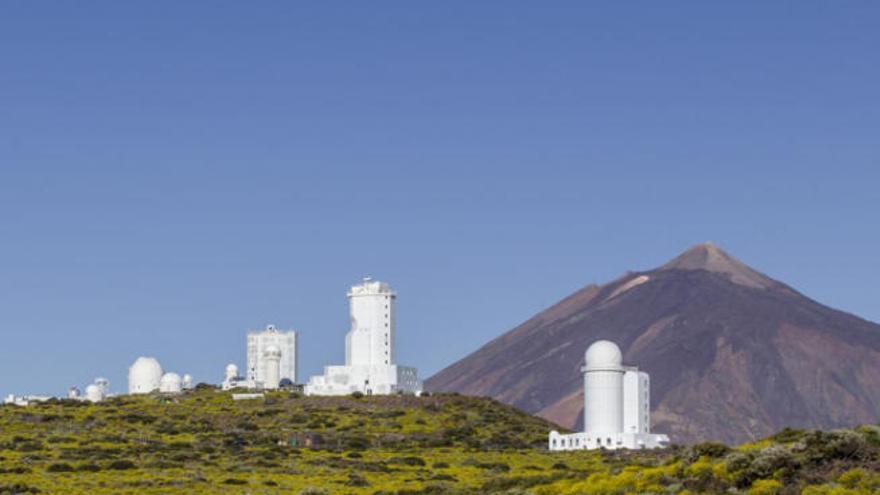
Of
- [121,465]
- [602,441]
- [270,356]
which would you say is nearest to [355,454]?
[121,465]

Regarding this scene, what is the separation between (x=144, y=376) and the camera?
5512 inches

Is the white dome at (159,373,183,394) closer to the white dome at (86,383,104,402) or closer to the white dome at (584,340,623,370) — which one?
the white dome at (86,383,104,402)

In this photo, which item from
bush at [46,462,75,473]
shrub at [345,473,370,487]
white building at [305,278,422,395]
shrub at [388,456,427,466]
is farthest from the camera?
white building at [305,278,422,395]

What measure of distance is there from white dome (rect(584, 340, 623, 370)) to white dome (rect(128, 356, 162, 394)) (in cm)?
5133

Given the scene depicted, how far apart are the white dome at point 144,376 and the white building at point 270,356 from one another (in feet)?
26.1

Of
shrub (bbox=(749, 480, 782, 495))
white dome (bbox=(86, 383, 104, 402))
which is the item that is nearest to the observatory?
white dome (bbox=(86, 383, 104, 402))

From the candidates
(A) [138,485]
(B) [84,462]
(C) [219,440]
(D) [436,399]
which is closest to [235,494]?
(A) [138,485]

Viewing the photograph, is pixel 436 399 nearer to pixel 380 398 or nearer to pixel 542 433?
pixel 380 398

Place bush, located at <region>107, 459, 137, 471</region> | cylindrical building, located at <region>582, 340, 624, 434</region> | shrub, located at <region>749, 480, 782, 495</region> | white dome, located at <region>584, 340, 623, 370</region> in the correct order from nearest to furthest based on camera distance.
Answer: shrub, located at <region>749, 480, 782, 495</region> → bush, located at <region>107, 459, 137, 471</region> → cylindrical building, located at <region>582, 340, 624, 434</region> → white dome, located at <region>584, 340, 623, 370</region>

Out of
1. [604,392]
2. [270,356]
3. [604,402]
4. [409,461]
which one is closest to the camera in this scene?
[409,461]

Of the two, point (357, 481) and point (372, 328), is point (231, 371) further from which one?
point (357, 481)

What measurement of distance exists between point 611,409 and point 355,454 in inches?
851

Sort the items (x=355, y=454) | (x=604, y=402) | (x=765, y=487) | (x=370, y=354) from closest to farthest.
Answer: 1. (x=765, y=487)
2. (x=355, y=454)
3. (x=604, y=402)
4. (x=370, y=354)

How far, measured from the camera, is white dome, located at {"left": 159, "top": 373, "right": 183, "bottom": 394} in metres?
136
